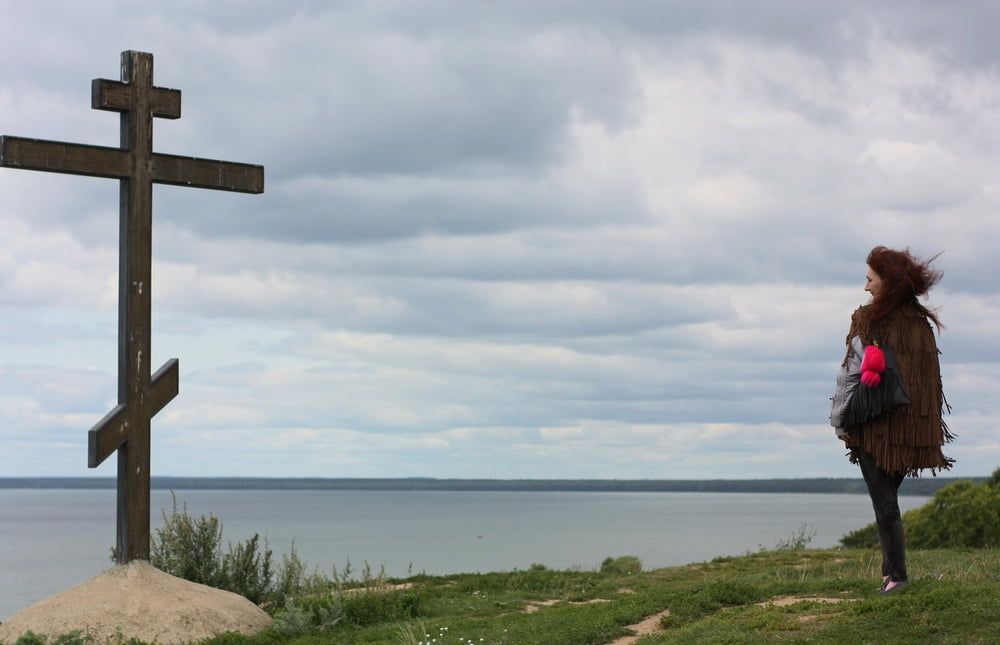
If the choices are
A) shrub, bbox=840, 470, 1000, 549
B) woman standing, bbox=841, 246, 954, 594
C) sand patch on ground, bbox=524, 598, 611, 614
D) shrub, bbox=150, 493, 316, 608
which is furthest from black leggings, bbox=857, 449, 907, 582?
shrub, bbox=840, 470, 1000, 549

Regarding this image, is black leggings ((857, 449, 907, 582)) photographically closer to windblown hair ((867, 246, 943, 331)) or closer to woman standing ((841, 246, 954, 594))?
woman standing ((841, 246, 954, 594))

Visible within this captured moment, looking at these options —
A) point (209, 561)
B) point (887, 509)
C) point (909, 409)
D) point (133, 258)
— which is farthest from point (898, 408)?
point (209, 561)

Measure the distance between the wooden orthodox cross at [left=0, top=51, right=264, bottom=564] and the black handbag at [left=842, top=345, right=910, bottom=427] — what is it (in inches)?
298

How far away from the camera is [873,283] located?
10156 millimetres

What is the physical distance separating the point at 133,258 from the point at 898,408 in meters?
8.25

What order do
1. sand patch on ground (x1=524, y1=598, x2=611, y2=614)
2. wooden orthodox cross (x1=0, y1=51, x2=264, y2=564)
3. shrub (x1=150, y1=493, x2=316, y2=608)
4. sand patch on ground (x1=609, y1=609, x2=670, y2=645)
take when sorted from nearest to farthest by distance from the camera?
sand patch on ground (x1=609, y1=609, x2=670, y2=645) → wooden orthodox cross (x1=0, y1=51, x2=264, y2=564) → sand patch on ground (x1=524, y1=598, x2=611, y2=614) → shrub (x1=150, y1=493, x2=316, y2=608)

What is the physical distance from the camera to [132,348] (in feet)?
41.0

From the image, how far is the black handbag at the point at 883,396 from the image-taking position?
31.9 ft

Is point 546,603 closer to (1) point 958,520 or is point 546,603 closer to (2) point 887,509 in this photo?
(2) point 887,509

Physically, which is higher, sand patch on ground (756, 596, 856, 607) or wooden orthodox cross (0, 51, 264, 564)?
wooden orthodox cross (0, 51, 264, 564)

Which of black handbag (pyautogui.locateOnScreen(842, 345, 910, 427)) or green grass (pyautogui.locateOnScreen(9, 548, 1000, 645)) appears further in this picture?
black handbag (pyautogui.locateOnScreen(842, 345, 910, 427))

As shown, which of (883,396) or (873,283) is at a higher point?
(873,283)

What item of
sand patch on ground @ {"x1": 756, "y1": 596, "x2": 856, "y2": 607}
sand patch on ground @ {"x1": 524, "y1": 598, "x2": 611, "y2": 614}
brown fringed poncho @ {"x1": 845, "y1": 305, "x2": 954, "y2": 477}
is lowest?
sand patch on ground @ {"x1": 524, "y1": 598, "x2": 611, "y2": 614}

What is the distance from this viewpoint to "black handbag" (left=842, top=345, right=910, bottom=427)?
383 inches
